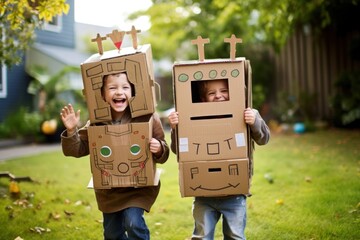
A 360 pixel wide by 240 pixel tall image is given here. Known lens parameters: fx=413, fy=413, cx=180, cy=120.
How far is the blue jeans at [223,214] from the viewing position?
92.5 inches

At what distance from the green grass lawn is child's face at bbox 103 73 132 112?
3.87 ft

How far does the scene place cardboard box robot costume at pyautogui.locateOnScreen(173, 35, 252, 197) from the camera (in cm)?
228

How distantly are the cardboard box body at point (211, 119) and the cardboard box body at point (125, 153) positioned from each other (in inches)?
8.3

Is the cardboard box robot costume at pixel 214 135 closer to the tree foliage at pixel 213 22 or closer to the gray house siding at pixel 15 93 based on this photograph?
the tree foliage at pixel 213 22

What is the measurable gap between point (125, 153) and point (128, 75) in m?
0.45

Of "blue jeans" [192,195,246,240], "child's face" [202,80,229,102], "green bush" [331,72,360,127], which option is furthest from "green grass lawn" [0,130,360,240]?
"green bush" [331,72,360,127]

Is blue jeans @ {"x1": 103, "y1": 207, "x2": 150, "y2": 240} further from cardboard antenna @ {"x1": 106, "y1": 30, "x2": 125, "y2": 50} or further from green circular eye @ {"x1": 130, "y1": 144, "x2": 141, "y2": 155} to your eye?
cardboard antenna @ {"x1": 106, "y1": 30, "x2": 125, "y2": 50}

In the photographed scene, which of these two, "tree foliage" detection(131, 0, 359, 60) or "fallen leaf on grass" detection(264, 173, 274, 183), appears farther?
"tree foliage" detection(131, 0, 359, 60)

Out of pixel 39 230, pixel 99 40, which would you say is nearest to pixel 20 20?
pixel 99 40

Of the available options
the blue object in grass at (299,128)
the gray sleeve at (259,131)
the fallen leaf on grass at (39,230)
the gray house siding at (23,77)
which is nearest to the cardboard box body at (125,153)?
the gray sleeve at (259,131)

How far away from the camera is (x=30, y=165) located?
19.7 feet

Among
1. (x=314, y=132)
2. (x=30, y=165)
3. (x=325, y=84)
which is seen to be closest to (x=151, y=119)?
(x=30, y=165)

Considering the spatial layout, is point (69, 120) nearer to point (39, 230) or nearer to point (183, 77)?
point (183, 77)

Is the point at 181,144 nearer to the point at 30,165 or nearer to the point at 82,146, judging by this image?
the point at 82,146
